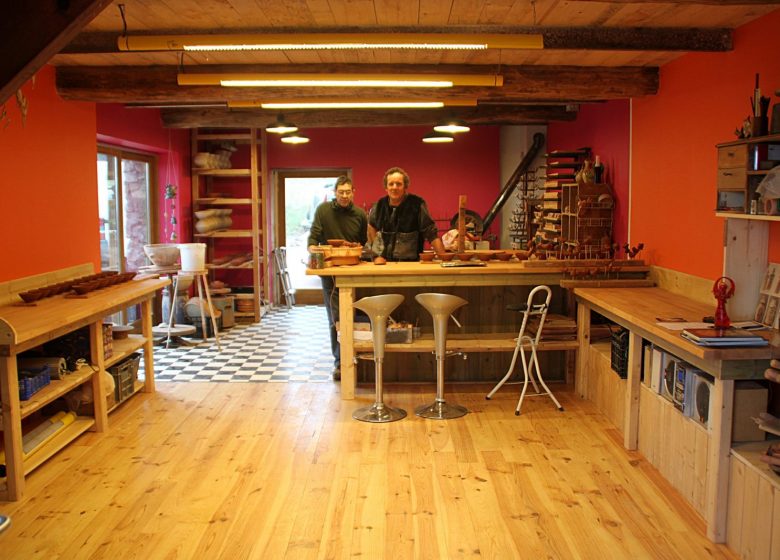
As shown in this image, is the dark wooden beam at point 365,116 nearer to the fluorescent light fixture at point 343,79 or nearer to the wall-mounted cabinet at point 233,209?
the wall-mounted cabinet at point 233,209

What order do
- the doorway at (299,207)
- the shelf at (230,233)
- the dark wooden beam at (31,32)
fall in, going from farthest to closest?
the doorway at (299,207), the shelf at (230,233), the dark wooden beam at (31,32)

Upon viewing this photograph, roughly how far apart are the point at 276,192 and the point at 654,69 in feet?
23.4

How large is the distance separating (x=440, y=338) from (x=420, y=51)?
2.27m

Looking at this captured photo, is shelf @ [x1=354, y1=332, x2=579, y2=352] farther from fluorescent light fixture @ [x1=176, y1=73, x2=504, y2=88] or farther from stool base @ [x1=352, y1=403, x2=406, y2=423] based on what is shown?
fluorescent light fixture @ [x1=176, y1=73, x2=504, y2=88]

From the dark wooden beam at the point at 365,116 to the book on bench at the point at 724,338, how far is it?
570 cm

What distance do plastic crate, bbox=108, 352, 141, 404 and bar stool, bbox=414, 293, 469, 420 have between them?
95.8 inches

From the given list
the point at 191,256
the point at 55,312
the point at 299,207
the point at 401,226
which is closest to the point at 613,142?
the point at 401,226

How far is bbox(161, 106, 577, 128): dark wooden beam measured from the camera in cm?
954

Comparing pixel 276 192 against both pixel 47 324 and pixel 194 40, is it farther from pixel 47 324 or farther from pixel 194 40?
pixel 47 324

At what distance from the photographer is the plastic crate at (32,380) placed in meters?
4.59

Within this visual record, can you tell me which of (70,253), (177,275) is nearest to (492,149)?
(177,275)

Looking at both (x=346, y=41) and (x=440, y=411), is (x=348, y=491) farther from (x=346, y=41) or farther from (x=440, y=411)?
(x=346, y=41)

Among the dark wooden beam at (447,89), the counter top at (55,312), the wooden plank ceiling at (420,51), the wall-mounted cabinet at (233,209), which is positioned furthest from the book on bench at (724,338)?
the wall-mounted cabinet at (233,209)

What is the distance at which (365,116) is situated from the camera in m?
10.2
